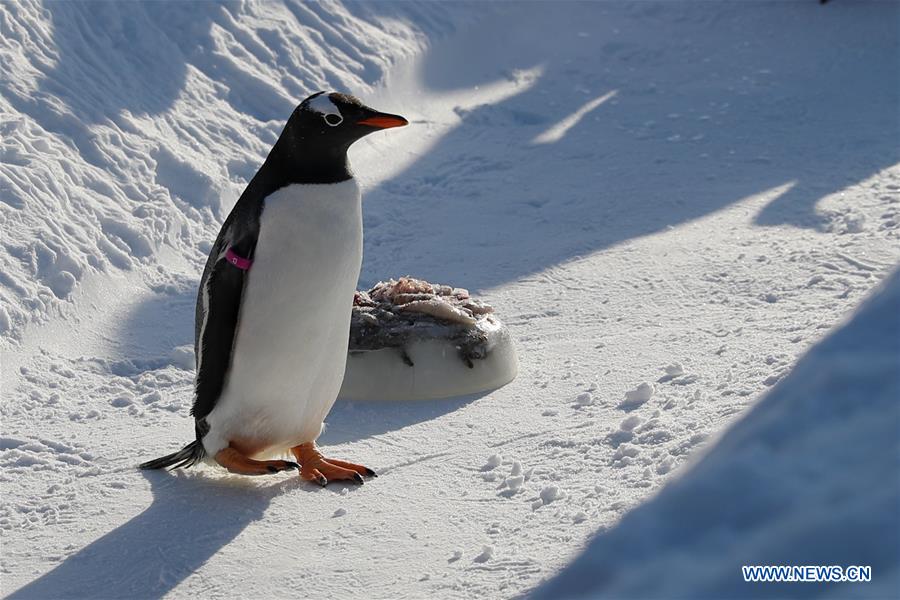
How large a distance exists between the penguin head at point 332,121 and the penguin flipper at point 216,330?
358 millimetres

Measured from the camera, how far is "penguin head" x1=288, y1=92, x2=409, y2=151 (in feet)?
10.2

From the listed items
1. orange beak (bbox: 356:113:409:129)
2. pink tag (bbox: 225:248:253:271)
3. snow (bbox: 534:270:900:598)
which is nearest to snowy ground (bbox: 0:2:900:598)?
pink tag (bbox: 225:248:253:271)

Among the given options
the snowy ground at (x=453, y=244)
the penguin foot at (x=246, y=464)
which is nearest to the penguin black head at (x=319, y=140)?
the penguin foot at (x=246, y=464)

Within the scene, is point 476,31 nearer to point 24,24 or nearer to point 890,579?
point 24,24

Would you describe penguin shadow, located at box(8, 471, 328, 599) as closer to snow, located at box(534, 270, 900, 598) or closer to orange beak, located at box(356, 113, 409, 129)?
orange beak, located at box(356, 113, 409, 129)

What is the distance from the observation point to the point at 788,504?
718mm

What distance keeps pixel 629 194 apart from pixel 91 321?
2.87 meters

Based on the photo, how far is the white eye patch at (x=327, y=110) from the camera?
122 inches

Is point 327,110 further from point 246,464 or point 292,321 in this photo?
point 246,464

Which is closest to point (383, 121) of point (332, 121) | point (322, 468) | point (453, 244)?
point (332, 121)

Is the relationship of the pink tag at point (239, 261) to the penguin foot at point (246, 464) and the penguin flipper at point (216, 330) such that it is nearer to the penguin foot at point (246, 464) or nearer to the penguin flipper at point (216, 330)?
the penguin flipper at point (216, 330)

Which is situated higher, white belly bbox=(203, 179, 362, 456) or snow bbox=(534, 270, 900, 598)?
snow bbox=(534, 270, 900, 598)

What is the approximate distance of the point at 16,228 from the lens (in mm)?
4832

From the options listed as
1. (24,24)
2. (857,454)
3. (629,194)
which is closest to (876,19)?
(629,194)
